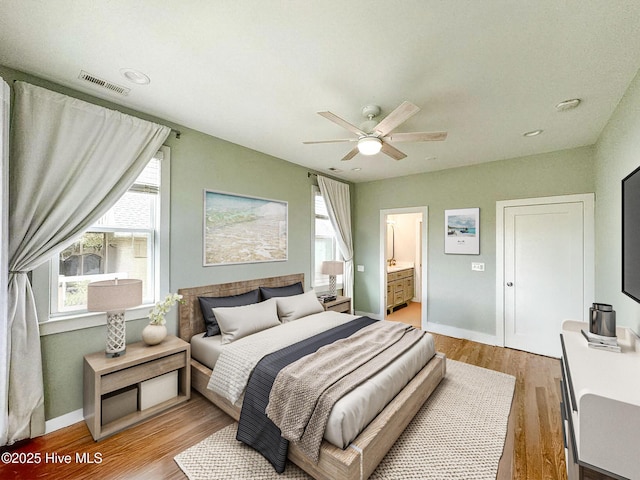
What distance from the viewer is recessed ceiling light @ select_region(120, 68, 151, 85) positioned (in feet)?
6.57

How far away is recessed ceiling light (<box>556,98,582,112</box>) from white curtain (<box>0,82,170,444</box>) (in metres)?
3.86

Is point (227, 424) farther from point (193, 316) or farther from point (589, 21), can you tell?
point (589, 21)

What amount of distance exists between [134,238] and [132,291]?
69 centimetres

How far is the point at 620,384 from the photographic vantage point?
4.25ft

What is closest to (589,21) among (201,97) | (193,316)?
(201,97)

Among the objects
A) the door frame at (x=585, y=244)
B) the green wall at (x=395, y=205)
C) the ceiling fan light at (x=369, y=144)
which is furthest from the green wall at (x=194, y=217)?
the door frame at (x=585, y=244)

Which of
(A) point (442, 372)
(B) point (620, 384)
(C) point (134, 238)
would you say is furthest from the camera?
(A) point (442, 372)

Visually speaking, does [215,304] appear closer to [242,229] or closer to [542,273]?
[242,229]

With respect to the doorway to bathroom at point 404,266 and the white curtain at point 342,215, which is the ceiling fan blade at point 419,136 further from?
the doorway to bathroom at point 404,266

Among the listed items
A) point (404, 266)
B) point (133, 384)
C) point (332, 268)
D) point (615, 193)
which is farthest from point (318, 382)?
point (404, 266)

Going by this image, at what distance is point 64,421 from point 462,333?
15.6 feet

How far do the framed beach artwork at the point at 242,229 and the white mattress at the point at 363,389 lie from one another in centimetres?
98

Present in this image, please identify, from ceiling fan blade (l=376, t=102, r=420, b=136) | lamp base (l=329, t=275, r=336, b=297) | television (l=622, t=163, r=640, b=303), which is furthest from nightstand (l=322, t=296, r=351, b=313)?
television (l=622, t=163, r=640, b=303)

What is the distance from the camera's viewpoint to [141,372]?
7.37 ft
